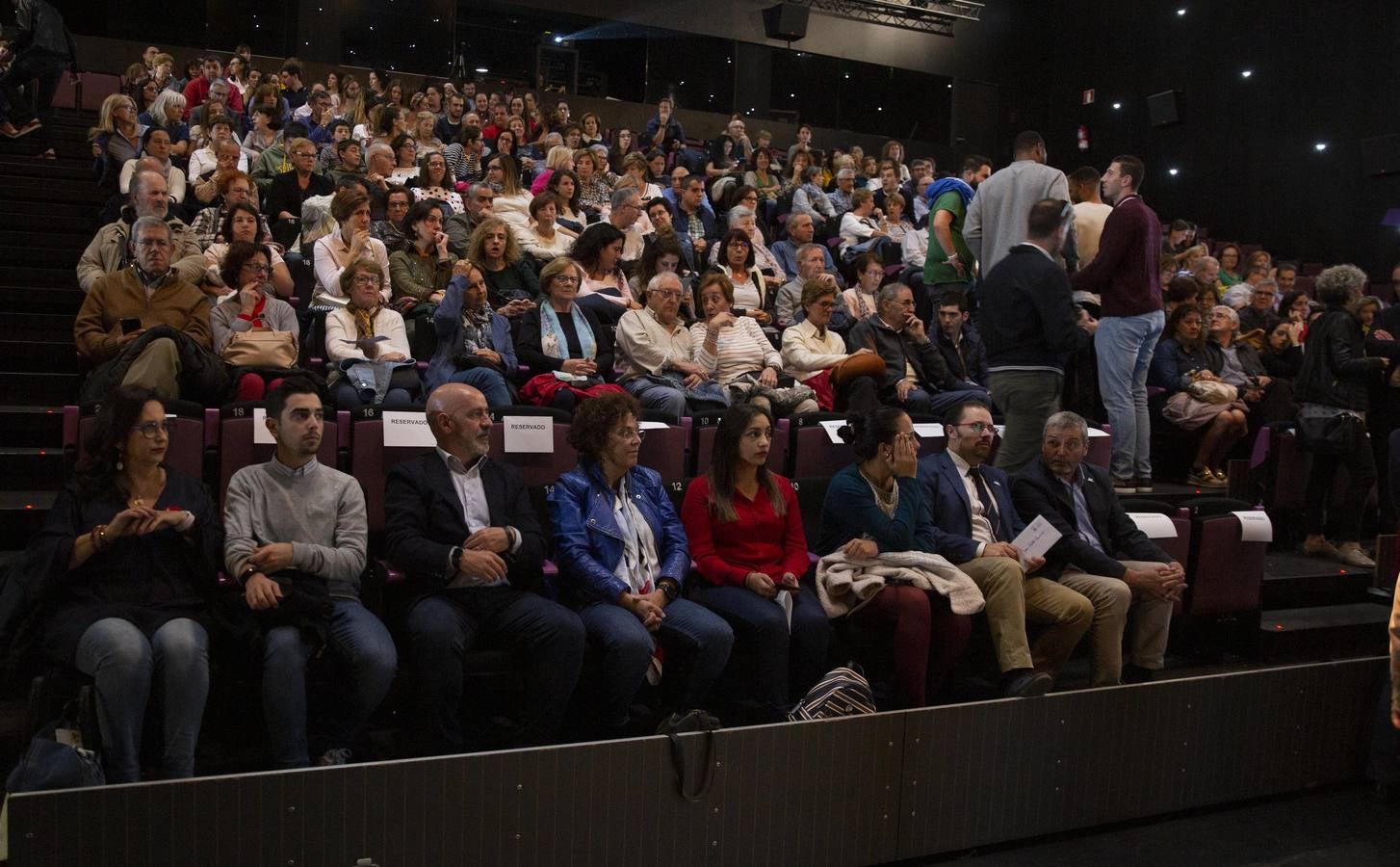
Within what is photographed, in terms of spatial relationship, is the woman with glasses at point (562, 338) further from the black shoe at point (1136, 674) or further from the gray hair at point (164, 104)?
the gray hair at point (164, 104)

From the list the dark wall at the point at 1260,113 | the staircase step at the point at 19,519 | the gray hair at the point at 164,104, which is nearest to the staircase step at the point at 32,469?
the staircase step at the point at 19,519

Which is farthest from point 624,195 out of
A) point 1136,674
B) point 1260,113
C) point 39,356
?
point 1260,113

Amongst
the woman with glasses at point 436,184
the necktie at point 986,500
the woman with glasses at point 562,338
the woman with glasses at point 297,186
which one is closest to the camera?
the necktie at point 986,500

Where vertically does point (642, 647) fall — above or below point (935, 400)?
below

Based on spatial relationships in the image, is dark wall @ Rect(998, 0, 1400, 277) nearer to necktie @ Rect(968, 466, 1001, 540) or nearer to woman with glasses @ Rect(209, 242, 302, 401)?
necktie @ Rect(968, 466, 1001, 540)

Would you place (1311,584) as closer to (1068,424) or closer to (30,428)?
(1068,424)

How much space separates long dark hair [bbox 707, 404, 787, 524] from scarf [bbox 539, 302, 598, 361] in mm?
1310

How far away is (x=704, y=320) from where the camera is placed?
5129 mm

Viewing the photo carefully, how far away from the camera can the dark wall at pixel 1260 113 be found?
10.1 meters

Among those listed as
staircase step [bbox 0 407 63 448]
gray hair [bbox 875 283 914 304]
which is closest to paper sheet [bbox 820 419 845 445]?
gray hair [bbox 875 283 914 304]

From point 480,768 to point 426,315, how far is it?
2.77m

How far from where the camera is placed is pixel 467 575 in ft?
10.3

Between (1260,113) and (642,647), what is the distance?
10.3 meters

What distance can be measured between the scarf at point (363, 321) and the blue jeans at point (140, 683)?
1861mm
